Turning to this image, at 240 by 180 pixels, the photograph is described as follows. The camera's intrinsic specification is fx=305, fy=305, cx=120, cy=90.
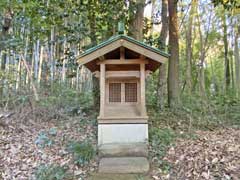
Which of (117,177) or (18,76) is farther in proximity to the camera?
(18,76)

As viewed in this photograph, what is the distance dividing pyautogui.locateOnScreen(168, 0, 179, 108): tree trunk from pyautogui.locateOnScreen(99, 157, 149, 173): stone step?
3.11 metres

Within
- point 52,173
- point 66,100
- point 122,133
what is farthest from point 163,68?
point 52,173

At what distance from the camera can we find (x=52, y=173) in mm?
4863

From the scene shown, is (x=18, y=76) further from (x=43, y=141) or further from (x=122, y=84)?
(x=122, y=84)

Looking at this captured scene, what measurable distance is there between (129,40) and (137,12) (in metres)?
2.13

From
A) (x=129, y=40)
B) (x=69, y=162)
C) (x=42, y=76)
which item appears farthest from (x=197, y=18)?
(x=69, y=162)

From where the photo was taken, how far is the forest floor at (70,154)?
15.9 feet

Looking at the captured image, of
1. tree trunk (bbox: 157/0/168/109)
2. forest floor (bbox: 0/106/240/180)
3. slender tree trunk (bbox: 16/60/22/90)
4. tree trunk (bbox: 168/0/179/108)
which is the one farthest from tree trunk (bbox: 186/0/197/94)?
slender tree trunk (bbox: 16/60/22/90)

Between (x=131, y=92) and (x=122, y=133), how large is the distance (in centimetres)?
87

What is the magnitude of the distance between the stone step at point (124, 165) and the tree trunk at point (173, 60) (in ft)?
10.2

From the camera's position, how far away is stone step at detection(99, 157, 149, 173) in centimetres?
492

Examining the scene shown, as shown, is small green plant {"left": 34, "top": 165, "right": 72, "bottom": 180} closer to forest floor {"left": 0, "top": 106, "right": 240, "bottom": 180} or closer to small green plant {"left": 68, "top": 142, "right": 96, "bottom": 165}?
forest floor {"left": 0, "top": 106, "right": 240, "bottom": 180}

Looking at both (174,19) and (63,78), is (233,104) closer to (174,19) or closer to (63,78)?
(174,19)

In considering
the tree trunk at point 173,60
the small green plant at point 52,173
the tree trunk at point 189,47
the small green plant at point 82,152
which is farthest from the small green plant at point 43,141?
the tree trunk at point 189,47
